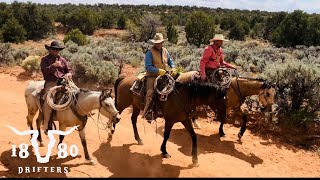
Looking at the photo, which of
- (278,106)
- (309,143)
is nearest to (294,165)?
(309,143)

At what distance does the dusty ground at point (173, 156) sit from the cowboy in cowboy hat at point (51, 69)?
1160 millimetres

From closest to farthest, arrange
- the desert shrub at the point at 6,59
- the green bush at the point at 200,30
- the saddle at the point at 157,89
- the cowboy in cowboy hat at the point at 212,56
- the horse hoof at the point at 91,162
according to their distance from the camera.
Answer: the horse hoof at the point at 91,162
the saddle at the point at 157,89
the cowboy in cowboy hat at the point at 212,56
the desert shrub at the point at 6,59
the green bush at the point at 200,30

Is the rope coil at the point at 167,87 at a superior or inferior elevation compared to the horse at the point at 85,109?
superior

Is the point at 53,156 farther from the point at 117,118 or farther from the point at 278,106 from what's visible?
the point at 278,106

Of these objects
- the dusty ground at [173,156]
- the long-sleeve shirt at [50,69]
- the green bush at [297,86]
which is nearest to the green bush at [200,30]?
the green bush at [297,86]

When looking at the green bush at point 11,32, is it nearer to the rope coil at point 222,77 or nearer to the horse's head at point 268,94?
the rope coil at point 222,77

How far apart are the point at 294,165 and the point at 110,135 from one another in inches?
194

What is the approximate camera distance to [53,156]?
8.12 metres

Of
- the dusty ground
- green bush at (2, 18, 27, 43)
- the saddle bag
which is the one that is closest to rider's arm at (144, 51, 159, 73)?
the saddle bag

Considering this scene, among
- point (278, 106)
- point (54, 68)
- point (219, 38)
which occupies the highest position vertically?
point (219, 38)

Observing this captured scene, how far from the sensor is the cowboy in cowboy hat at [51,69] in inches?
305

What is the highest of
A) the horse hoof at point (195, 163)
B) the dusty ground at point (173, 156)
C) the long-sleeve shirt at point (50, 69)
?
the long-sleeve shirt at point (50, 69)

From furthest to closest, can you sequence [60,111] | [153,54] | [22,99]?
[22,99], [153,54], [60,111]

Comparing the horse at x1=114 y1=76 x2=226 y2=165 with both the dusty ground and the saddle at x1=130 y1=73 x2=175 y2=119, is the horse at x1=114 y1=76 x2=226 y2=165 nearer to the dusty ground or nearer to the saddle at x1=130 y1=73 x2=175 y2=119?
the saddle at x1=130 y1=73 x2=175 y2=119
